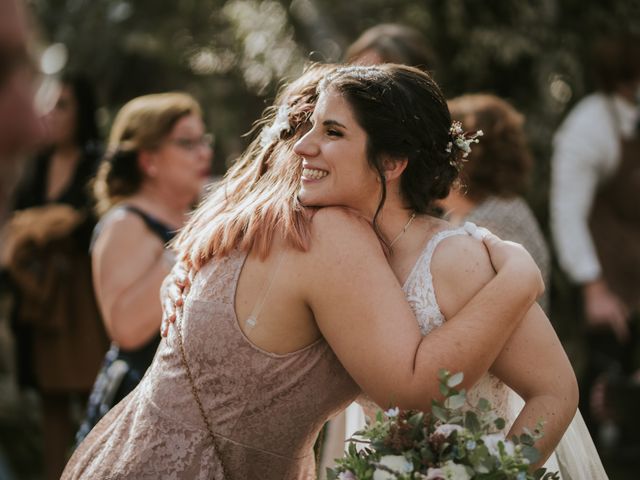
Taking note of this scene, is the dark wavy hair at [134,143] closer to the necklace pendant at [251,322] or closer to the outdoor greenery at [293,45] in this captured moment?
the necklace pendant at [251,322]

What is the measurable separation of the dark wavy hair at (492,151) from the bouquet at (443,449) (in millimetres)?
2015

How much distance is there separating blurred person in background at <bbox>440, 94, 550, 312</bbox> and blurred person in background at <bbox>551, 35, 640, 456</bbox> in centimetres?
112

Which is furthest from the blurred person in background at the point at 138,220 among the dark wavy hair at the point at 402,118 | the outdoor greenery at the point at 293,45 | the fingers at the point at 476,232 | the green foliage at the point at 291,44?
the outdoor greenery at the point at 293,45

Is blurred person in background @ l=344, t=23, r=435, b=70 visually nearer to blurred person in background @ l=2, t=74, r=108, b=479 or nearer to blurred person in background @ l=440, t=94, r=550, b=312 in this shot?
blurred person in background @ l=440, t=94, r=550, b=312

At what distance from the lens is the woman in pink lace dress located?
2.38 meters

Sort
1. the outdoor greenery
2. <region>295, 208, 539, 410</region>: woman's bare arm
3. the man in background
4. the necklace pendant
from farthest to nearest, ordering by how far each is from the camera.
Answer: the outdoor greenery → the necklace pendant → <region>295, 208, 539, 410</region>: woman's bare arm → the man in background

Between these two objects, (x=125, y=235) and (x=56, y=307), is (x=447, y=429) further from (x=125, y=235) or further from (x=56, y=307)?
(x=56, y=307)

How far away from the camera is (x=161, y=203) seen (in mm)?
4492

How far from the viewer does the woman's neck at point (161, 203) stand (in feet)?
14.4

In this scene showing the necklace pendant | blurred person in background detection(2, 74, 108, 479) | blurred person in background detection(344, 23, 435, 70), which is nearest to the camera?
the necklace pendant

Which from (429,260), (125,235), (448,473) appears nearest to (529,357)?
(429,260)

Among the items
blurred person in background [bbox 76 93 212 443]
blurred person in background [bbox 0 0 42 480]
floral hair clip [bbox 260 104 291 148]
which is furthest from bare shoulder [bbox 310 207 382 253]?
blurred person in background [bbox 76 93 212 443]

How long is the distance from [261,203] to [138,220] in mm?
1769

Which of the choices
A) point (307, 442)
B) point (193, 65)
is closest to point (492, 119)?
point (307, 442)
